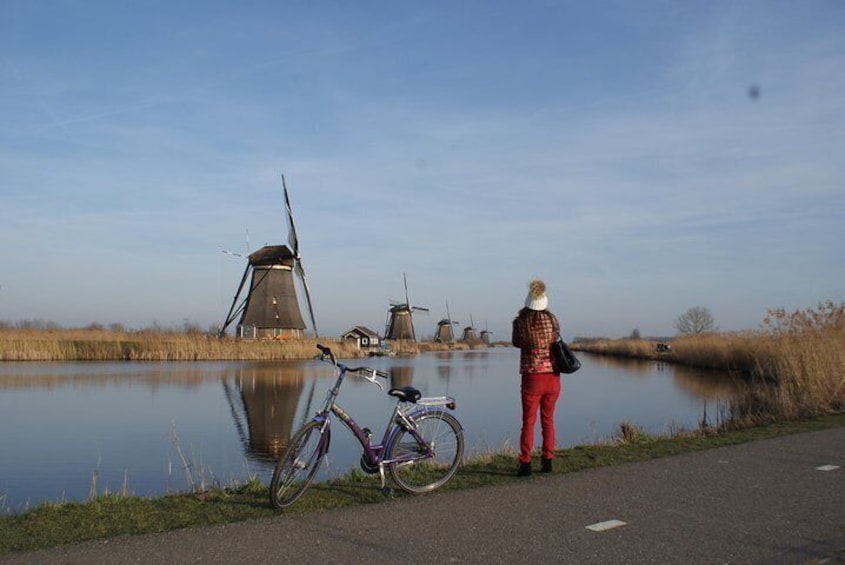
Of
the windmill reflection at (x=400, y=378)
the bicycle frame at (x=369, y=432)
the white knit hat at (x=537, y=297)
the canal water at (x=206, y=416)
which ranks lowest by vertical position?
the canal water at (x=206, y=416)

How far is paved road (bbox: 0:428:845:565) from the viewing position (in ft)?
13.2

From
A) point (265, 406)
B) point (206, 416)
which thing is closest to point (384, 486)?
point (206, 416)

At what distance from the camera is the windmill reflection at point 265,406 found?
44.2ft

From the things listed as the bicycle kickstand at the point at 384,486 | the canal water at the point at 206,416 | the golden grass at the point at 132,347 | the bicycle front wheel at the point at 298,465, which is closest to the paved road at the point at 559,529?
the bicycle kickstand at the point at 384,486

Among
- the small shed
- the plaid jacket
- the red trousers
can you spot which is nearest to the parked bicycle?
the red trousers

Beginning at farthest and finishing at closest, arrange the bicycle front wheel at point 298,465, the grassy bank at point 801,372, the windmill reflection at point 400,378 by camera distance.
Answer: the windmill reflection at point 400,378
the grassy bank at point 801,372
the bicycle front wheel at point 298,465

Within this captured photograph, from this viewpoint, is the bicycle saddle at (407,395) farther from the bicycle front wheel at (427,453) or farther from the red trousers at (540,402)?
the red trousers at (540,402)

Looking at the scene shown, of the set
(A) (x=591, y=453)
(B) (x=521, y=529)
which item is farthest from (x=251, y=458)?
(B) (x=521, y=529)

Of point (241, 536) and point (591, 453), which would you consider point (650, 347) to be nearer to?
point (591, 453)

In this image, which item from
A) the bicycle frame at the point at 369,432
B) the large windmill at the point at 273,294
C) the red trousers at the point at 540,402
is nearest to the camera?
the bicycle frame at the point at 369,432

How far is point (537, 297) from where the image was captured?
264 inches

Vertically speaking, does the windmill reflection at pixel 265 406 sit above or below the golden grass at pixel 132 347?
below

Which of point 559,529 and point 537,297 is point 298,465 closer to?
point 559,529

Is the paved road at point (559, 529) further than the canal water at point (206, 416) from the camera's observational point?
No
